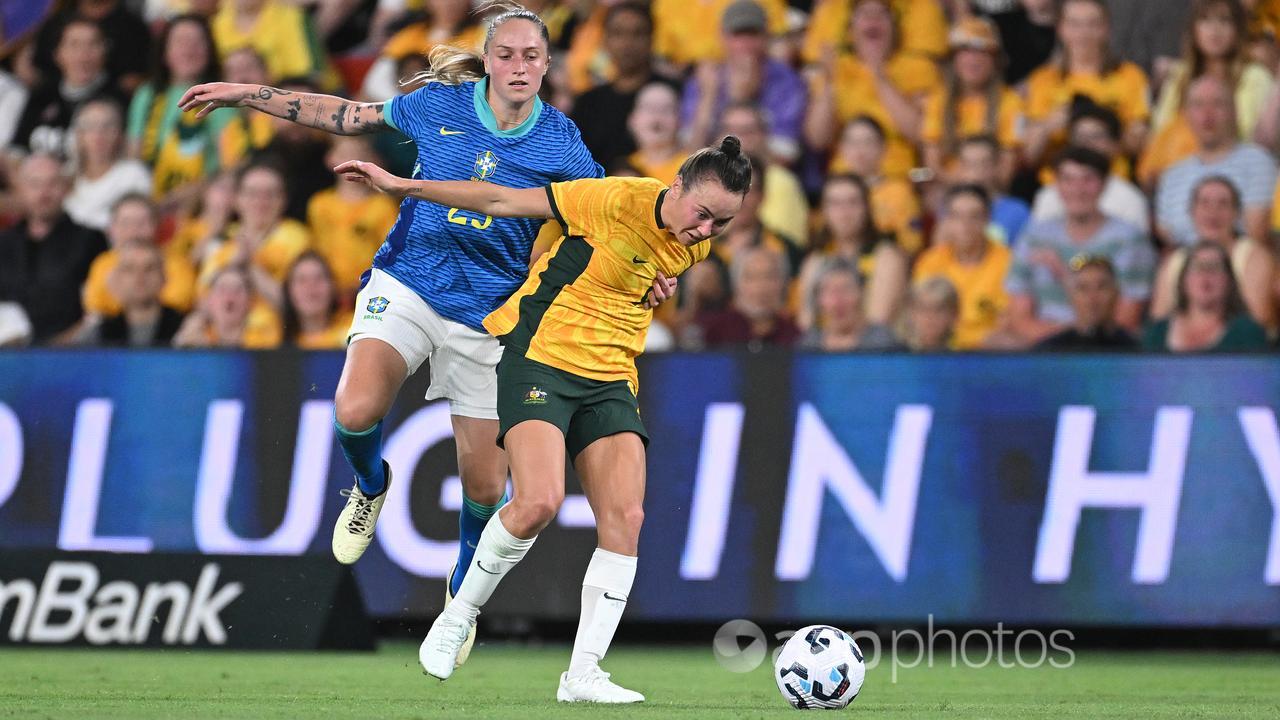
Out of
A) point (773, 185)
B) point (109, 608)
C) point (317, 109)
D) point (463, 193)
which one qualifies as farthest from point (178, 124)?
point (463, 193)

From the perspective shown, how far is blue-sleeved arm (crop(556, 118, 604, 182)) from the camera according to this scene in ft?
25.4

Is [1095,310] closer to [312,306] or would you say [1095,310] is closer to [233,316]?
[312,306]

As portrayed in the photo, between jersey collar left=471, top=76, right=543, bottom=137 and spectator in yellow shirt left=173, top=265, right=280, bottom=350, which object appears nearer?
jersey collar left=471, top=76, right=543, bottom=137

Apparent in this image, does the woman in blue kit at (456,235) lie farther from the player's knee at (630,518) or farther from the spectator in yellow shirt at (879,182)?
the spectator in yellow shirt at (879,182)

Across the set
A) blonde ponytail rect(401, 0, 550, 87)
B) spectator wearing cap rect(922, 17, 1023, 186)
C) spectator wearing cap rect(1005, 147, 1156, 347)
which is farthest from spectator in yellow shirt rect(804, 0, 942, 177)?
blonde ponytail rect(401, 0, 550, 87)

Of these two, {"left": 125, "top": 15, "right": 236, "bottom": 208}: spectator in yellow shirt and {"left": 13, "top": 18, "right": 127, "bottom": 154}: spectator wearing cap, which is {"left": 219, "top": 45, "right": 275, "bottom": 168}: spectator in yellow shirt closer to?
{"left": 125, "top": 15, "right": 236, "bottom": 208}: spectator in yellow shirt

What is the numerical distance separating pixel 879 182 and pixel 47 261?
6.01 m

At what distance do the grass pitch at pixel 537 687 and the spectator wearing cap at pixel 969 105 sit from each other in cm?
390

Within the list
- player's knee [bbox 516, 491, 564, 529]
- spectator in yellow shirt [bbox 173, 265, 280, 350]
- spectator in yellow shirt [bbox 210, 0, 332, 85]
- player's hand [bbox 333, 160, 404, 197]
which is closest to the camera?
player's hand [bbox 333, 160, 404, 197]

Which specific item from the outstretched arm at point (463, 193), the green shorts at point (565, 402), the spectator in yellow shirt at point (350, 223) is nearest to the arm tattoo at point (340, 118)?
the outstretched arm at point (463, 193)

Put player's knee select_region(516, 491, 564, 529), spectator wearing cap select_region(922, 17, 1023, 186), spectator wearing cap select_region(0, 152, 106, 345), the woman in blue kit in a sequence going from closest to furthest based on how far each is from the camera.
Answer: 1. player's knee select_region(516, 491, 564, 529)
2. the woman in blue kit
3. spectator wearing cap select_region(922, 17, 1023, 186)
4. spectator wearing cap select_region(0, 152, 106, 345)

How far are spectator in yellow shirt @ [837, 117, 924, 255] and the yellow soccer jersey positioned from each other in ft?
Answer: 17.3

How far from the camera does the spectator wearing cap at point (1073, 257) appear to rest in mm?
11562

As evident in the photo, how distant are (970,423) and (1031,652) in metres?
1.37
